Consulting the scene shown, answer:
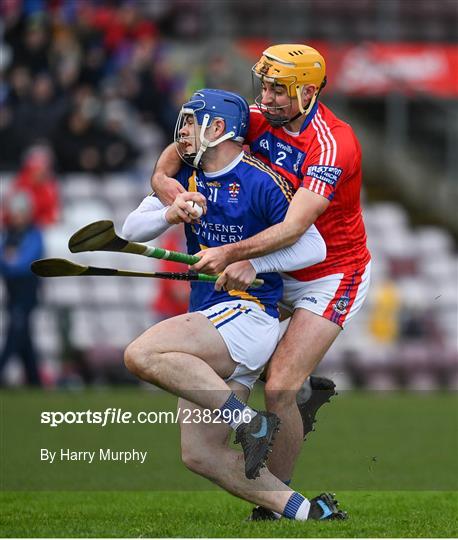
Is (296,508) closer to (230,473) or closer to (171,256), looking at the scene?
(230,473)

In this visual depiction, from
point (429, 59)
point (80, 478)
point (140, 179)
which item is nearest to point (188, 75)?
point (140, 179)

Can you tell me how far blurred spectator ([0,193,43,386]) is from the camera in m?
13.4

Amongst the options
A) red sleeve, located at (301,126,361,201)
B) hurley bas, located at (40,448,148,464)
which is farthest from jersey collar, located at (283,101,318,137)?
hurley bas, located at (40,448,148,464)

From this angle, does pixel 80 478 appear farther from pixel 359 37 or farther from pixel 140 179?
pixel 359 37

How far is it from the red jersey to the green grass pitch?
4.20 feet

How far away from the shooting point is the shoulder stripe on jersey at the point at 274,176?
21.1 ft

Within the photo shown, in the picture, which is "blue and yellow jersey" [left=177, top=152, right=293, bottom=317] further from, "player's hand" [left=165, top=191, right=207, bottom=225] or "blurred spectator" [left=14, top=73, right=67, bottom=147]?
"blurred spectator" [left=14, top=73, right=67, bottom=147]

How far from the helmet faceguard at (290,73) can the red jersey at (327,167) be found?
130 millimetres

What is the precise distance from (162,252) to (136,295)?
29.1ft

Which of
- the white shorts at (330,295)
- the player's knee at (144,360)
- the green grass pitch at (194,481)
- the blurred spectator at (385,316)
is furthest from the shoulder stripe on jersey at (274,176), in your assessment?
the blurred spectator at (385,316)

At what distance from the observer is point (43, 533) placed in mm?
5855

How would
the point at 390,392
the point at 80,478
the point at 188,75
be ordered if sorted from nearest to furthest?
the point at 80,478, the point at 390,392, the point at 188,75

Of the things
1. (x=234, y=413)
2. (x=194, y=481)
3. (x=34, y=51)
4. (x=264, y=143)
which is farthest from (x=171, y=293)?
(x=234, y=413)

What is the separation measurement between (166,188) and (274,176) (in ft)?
1.77
